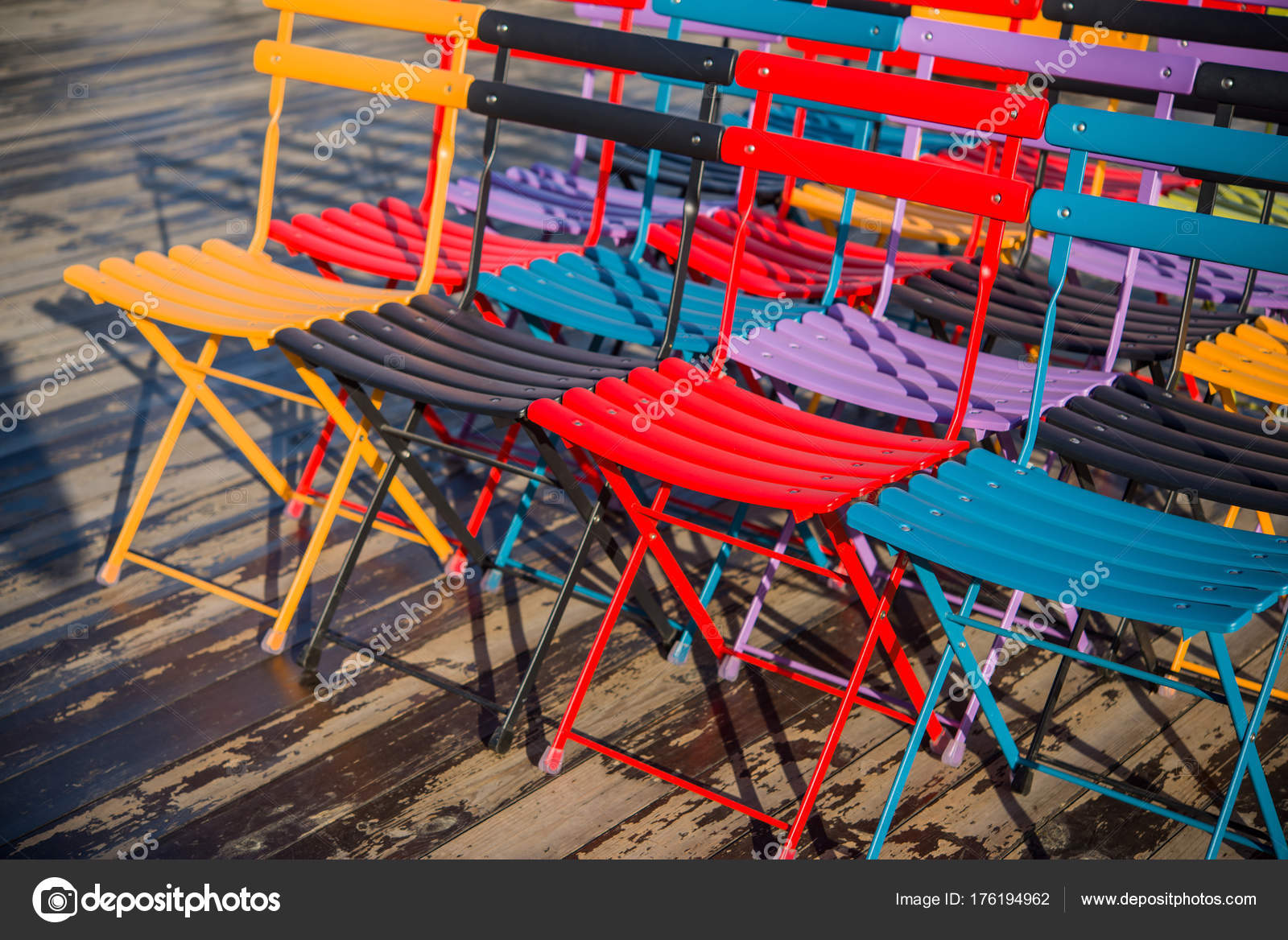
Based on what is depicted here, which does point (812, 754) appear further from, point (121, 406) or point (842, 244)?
point (121, 406)

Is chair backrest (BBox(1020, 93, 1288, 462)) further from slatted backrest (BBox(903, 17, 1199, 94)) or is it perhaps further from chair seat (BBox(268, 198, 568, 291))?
chair seat (BBox(268, 198, 568, 291))

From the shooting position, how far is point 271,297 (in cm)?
321

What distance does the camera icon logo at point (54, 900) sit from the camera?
7.31 feet

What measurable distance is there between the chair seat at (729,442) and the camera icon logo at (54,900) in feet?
3.94

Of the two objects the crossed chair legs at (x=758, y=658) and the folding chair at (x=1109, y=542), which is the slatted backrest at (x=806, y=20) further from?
the crossed chair legs at (x=758, y=658)

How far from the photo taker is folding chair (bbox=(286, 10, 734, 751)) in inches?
109

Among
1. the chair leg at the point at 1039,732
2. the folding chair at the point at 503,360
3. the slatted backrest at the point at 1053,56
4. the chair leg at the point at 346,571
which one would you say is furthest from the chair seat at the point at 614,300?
the chair leg at the point at 1039,732

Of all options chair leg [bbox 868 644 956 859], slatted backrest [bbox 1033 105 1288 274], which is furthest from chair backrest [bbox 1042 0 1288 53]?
chair leg [bbox 868 644 956 859]

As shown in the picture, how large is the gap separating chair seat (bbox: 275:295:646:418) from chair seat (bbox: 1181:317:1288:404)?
4.56ft

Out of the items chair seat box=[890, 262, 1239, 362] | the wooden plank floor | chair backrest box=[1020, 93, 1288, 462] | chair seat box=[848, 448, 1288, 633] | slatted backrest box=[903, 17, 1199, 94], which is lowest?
the wooden plank floor

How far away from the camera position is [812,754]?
283 cm

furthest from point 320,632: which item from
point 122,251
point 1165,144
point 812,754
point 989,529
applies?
point 122,251

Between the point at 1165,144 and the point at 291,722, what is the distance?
2229 mm

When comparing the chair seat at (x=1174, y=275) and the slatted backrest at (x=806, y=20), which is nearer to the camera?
the slatted backrest at (x=806, y=20)
